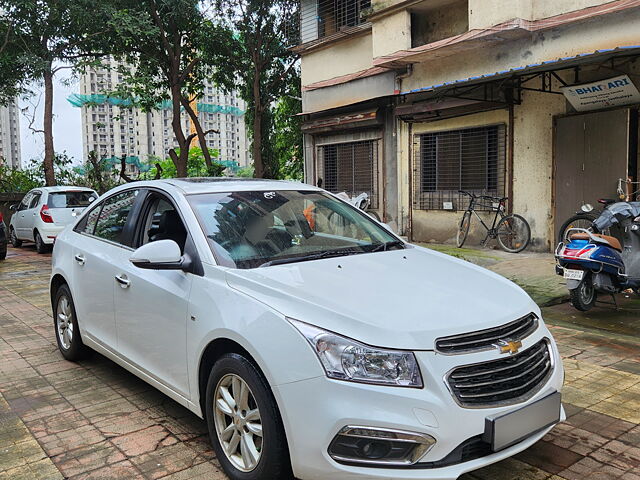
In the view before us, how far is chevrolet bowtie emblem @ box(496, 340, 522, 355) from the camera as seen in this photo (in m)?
2.49

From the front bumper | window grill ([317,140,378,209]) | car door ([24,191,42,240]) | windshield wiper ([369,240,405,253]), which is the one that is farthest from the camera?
window grill ([317,140,378,209])

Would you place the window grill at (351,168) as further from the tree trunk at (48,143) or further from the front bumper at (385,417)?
the front bumper at (385,417)

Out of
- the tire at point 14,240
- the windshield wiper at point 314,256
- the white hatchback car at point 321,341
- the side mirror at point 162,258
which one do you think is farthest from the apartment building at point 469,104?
the tire at point 14,240

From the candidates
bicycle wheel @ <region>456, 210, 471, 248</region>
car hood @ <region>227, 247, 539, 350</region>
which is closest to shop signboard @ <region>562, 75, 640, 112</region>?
bicycle wheel @ <region>456, 210, 471, 248</region>

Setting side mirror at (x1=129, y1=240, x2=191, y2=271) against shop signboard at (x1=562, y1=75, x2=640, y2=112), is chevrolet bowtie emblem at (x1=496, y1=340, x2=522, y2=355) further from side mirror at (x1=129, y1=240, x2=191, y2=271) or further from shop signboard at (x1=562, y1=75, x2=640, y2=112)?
shop signboard at (x1=562, y1=75, x2=640, y2=112)

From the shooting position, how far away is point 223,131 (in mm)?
80312

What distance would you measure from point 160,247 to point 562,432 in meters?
2.54

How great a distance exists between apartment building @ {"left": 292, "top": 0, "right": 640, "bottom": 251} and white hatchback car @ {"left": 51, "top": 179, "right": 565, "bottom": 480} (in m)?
6.45

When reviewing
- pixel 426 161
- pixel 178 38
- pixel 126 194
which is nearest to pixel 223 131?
pixel 178 38

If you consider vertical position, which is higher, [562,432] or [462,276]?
[462,276]

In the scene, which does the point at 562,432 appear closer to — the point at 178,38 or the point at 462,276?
the point at 462,276

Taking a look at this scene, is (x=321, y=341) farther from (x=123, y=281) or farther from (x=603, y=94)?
(x=603, y=94)

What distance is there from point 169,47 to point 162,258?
16.1 metres

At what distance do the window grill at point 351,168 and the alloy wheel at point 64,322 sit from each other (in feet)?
32.6
